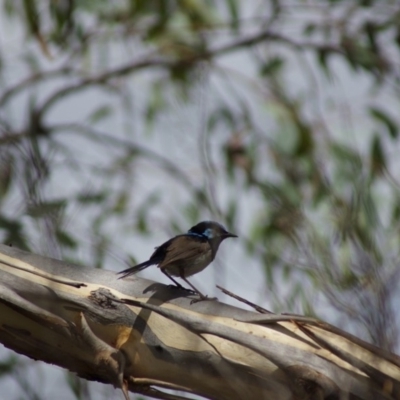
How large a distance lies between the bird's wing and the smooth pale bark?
1.04 m

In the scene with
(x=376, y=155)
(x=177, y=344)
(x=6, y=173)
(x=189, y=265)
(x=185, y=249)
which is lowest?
(x=376, y=155)

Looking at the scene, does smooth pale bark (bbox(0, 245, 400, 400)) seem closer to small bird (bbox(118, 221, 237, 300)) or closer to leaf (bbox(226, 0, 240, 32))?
small bird (bbox(118, 221, 237, 300))

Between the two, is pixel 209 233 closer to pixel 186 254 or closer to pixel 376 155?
pixel 186 254

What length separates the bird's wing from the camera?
158 inches

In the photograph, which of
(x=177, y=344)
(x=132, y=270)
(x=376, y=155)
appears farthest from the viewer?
(x=376, y=155)

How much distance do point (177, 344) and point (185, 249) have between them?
1270mm

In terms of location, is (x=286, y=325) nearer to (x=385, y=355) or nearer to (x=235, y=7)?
(x=385, y=355)

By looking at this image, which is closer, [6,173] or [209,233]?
[6,173]

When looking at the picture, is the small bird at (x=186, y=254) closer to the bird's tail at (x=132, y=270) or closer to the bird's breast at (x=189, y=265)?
the bird's breast at (x=189, y=265)

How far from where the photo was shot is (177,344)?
113 inches

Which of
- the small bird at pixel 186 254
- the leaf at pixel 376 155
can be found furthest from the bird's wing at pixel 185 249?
the leaf at pixel 376 155

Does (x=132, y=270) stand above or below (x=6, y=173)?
below

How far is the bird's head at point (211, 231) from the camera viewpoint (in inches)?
172

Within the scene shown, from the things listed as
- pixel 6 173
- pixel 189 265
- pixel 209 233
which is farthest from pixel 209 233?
pixel 6 173
